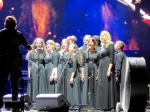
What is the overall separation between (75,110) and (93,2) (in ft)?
16.9

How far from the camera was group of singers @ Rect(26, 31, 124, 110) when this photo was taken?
32.7ft

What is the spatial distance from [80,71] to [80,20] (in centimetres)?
347

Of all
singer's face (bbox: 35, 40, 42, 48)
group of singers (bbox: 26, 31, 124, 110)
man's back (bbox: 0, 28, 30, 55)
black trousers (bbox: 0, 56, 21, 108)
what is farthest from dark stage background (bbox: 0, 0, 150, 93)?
black trousers (bbox: 0, 56, 21, 108)

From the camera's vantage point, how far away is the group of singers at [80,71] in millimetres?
9953

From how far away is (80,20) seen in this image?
13727 millimetres

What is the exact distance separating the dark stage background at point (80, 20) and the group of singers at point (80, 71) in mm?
2418

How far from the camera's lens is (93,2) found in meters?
13.8

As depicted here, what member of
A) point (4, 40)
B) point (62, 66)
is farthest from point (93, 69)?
point (4, 40)

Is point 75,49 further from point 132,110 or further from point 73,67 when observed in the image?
point 132,110

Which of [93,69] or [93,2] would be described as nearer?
[93,69]

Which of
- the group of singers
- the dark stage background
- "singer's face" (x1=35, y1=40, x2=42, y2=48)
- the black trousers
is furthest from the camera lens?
the dark stage background

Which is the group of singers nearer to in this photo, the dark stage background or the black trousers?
the dark stage background

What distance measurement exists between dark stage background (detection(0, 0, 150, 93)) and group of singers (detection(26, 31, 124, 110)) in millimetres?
2418

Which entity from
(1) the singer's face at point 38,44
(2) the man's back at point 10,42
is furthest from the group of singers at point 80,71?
(2) the man's back at point 10,42
